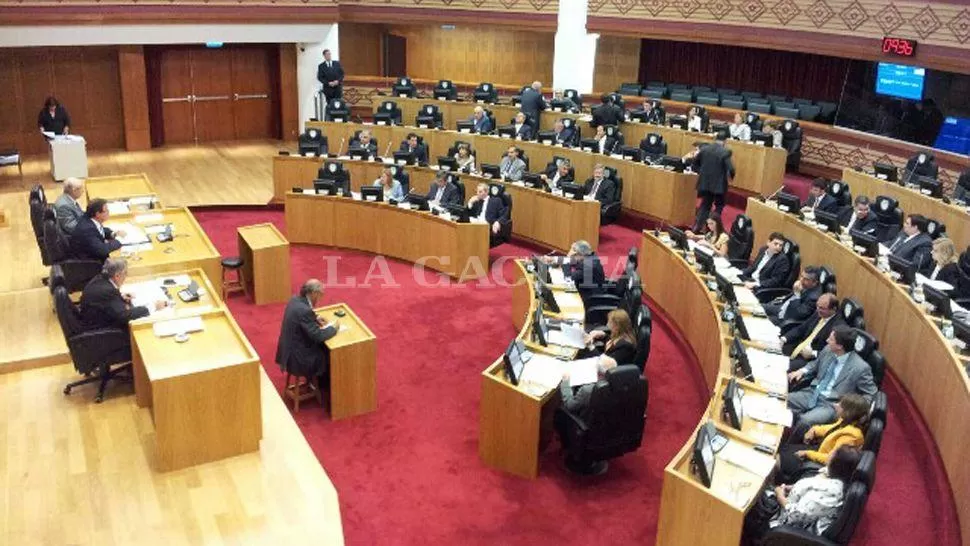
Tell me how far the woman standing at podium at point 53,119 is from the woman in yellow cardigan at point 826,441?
13154 millimetres

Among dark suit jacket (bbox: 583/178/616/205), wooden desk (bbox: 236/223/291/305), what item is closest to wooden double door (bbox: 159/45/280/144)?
wooden desk (bbox: 236/223/291/305)

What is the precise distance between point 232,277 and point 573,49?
921cm

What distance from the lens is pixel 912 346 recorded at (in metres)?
7.38

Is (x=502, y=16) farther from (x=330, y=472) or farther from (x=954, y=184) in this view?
(x=330, y=472)

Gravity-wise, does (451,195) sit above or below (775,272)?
above

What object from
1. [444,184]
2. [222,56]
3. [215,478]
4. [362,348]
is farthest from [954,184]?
[222,56]

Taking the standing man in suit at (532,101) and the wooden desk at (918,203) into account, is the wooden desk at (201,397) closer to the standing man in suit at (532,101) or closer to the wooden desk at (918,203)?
the wooden desk at (918,203)

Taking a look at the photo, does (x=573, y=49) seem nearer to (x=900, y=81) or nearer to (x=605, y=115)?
(x=605, y=115)

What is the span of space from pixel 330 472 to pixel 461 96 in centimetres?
1276

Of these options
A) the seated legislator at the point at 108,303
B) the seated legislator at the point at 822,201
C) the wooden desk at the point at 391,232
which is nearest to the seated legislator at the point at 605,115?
the seated legislator at the point at 822,201

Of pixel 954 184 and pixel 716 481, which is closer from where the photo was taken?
pixel 716 481

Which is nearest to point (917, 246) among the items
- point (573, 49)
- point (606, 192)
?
point (606, 192)

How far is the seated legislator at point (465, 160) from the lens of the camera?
507 inches

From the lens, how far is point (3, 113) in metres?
16.3
